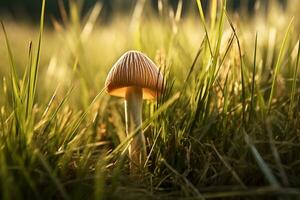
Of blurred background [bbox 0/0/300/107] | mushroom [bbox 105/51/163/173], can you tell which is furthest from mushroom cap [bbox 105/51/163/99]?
blurred background [bbox 0/0/300/107]

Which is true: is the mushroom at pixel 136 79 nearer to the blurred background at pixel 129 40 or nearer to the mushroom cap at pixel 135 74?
the mushroom cap at pixel 135 74

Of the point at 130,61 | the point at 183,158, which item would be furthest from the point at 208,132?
the point at 130,61

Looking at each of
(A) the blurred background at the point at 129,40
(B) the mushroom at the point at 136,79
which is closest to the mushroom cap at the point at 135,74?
(B) the mushroom at the point at 136,79

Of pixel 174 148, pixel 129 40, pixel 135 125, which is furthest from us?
pixel 129 40

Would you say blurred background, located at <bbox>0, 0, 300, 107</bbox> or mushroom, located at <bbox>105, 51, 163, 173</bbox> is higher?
blurred background, located at <bbox>0, 0, 300, 107</bbox>

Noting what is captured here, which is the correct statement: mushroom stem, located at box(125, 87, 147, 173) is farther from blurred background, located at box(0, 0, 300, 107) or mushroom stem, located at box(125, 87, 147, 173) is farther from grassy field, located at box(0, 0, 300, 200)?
blurred background, located at box(0, 0, 300, 107)

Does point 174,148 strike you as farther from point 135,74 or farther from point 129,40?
point 129,40

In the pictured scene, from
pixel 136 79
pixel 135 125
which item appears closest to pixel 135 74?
pixel 136 79

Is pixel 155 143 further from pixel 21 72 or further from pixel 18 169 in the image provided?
pixel 21 72
